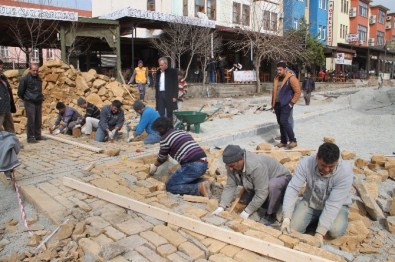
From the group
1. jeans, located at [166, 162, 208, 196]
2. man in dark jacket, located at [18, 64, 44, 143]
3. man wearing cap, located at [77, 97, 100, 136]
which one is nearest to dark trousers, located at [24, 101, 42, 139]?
man in dark jacket, located at [18, 64, 44, 143]

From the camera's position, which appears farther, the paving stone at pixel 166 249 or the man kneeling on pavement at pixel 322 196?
the man kneeling on pavement at pixel 322 196

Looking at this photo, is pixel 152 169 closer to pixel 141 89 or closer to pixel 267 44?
pixel 141 89

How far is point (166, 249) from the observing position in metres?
2.91

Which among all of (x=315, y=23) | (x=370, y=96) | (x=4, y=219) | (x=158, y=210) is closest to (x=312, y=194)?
(x=158, y=210)

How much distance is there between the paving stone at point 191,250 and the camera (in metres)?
2.82

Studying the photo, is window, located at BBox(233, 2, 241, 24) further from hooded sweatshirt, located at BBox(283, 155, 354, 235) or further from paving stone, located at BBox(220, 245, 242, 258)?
paving stone, located at BBox(220, 245, 242, 258)

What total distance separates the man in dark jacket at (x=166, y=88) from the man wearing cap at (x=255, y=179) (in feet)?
12.7

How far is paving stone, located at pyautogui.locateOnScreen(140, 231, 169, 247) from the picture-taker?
9.89 feet

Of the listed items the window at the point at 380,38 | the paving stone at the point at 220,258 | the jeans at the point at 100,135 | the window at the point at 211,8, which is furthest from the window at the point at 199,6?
the window at the point at 380,38

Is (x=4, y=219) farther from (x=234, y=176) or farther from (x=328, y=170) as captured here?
(x=328, y=170)

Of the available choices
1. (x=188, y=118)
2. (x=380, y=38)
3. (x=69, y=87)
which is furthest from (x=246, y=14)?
(x=380, y=38)

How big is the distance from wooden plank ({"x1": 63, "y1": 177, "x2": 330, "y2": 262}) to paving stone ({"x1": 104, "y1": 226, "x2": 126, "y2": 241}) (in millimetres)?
377

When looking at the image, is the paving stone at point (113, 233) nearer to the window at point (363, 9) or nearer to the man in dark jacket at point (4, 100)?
the man in dark jacket at point (4, 100)

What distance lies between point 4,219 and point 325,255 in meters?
3.27
